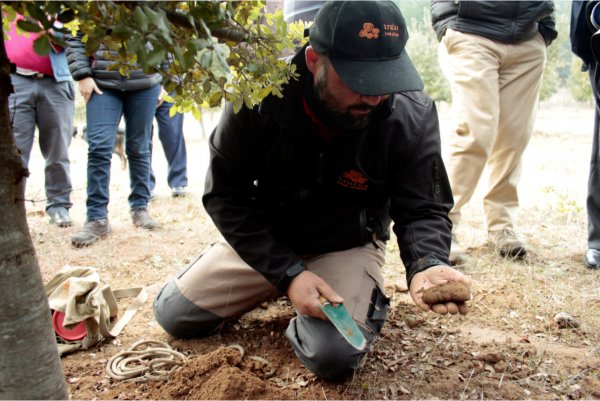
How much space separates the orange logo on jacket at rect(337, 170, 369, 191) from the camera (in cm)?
227

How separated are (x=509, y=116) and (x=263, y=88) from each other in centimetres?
241

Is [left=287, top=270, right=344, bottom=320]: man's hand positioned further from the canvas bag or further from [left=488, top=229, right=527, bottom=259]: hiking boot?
[left=488, top=229, right=527, bottom=259]: hiking boot

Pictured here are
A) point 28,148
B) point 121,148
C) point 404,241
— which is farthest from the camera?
point 121,148

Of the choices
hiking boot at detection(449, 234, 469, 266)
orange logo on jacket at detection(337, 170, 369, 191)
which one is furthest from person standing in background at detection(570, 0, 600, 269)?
orange logo on jacket at detection(337, 170, 369, 191)

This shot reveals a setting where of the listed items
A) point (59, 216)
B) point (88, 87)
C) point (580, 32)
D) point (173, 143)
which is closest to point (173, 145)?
point (173, 143)

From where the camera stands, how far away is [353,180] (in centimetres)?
229

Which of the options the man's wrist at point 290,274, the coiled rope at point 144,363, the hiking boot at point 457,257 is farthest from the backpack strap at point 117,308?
the hiking boot at point 457,257

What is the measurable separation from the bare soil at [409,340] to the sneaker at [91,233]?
0.07 meters

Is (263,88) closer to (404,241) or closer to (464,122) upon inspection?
(404,241)

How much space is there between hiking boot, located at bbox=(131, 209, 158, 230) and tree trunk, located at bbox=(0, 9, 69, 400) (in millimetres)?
2973

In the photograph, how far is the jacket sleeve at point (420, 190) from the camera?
2.21m

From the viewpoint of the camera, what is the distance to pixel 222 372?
2010 mm

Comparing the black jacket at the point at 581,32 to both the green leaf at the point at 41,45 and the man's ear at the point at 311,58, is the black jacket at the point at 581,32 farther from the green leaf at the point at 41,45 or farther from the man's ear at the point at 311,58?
the green leaf at the point at 41,45

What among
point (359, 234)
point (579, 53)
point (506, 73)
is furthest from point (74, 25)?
point (579, 53)
